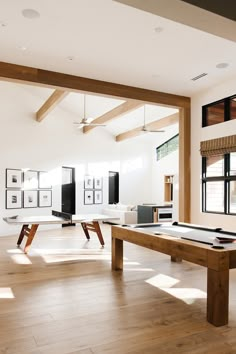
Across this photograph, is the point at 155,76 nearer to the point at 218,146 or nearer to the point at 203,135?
the point at 203,135

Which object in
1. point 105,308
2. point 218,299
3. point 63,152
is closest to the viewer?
point 218,299

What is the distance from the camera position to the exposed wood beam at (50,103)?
281 inches

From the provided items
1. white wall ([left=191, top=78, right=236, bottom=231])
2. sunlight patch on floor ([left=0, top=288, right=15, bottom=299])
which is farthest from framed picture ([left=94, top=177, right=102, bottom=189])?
sunlight patch on floor ([left=0, top=288, right=15, bottom=299])

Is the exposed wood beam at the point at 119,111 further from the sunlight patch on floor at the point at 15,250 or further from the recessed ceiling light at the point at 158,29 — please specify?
the sunlight patch on floor at the point at 15,250

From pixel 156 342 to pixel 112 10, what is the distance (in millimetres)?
3426

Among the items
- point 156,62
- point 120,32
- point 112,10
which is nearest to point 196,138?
point 156,62

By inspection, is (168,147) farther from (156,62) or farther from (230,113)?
(156,62)

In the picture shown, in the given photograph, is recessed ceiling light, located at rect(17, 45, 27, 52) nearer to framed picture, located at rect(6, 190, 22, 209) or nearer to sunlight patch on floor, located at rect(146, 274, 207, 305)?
sunlight patch on floor, located at rect(146, 274, 207, 305)

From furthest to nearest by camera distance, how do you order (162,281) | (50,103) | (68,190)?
(68,190)
(50,103)
(162,281)

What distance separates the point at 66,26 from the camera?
378 cm

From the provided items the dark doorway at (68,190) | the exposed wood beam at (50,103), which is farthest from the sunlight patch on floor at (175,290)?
the dark doorway at (68,190)

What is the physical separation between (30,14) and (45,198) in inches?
252

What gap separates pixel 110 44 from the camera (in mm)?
4246

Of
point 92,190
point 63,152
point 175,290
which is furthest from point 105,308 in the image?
point 92,190
